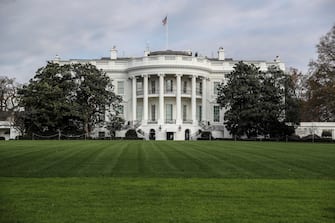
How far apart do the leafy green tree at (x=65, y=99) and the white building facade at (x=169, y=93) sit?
6.87 meters

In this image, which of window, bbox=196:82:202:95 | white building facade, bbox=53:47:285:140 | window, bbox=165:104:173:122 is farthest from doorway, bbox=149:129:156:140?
window, bbox=196:82:202:95

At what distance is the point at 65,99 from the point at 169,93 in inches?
676

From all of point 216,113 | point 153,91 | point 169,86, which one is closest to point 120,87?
point 153,91

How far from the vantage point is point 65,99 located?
2388 inches

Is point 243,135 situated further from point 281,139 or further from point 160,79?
point 160,79

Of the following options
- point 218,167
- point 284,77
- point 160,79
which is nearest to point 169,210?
point 218,167

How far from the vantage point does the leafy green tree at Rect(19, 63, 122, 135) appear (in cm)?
5834

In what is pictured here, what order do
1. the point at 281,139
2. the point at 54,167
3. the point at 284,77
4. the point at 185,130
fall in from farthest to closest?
the point at 185,130 < the point at 284,77 < the point at 281,139 < the point at 54,167

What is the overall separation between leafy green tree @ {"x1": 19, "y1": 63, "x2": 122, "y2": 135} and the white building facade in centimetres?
687

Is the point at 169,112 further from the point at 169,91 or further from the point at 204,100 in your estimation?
the point at 204,100

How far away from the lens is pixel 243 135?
6225cm

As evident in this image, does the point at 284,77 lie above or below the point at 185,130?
above

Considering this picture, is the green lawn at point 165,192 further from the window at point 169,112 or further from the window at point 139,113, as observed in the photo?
the window at point 139,113

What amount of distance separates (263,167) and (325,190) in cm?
550
